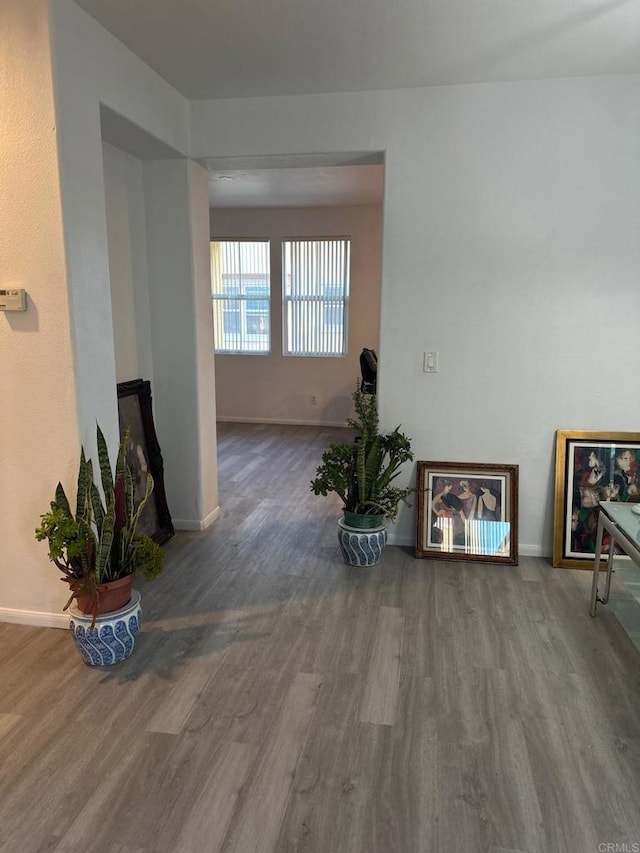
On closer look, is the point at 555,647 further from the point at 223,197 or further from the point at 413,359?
the point at 223,197

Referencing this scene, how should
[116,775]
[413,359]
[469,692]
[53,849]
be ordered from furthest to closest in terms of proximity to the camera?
[413,359], [469,692], [116,775], [53,849]

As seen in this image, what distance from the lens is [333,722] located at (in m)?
2.06

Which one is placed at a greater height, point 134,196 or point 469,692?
point 134,196

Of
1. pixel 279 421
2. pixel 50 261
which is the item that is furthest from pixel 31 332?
pixel 279 421

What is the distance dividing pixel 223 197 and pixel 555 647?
548 cm

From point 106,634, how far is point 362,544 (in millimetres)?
1452

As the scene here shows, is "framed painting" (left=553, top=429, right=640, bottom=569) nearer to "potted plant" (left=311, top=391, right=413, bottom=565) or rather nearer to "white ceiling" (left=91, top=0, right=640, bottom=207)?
"potted plant" (left=311, top=391, right=413, bottom=565)

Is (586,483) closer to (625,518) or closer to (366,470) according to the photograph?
(625,518)

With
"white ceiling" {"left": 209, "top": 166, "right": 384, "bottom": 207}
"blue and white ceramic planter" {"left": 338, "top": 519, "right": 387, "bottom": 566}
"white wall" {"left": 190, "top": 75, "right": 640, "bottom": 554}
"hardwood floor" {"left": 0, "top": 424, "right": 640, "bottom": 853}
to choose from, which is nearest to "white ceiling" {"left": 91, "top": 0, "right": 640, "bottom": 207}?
"white wall" {"left": 190, "top": 75, "right": 640, "bottom": 554}

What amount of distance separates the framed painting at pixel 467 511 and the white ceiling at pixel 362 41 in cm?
209

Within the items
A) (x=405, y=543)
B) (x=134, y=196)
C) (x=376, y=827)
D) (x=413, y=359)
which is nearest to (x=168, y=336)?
(x=134, y=196)

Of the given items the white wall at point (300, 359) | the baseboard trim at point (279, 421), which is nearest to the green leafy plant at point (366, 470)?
the white wall at point (300, 359)

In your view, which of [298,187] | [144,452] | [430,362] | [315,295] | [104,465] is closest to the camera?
[104,465]

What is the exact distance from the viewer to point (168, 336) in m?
3.62
